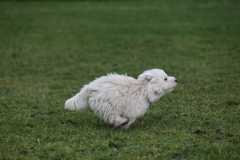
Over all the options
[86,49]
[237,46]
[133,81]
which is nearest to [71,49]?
[86,49]

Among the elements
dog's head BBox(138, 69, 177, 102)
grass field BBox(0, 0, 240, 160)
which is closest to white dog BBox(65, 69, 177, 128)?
dog's head BBox(138, 69, 177, 102)

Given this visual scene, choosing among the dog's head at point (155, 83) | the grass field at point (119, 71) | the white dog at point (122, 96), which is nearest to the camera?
the grass field at point (119, 71)

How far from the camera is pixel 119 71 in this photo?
14172mm

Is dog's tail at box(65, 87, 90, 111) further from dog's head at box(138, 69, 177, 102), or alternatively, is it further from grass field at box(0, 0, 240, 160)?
dog's head at box(138, 69, 177, 102)

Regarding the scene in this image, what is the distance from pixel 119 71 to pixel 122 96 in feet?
21.2

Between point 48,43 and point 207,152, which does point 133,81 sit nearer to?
point 207,152

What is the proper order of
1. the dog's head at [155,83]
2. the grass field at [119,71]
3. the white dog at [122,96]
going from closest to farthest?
A: 1. the grass field at [119,71]
2. the white dog at [122,96]
3. the dog's head at [155,83]

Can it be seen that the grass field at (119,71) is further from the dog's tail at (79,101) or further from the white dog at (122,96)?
the dog's tail at (79,101)

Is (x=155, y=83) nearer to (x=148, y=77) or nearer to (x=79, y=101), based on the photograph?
(x=148, y=77)

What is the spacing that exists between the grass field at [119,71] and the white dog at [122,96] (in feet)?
1.02

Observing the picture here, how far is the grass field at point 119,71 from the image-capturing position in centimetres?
682

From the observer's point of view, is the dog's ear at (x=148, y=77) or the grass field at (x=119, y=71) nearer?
the grass field at (x=119, y=71)

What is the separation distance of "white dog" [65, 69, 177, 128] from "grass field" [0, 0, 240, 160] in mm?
312

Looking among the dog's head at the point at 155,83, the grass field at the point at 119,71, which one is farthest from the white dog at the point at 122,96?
the grass field at the point at 119,71
